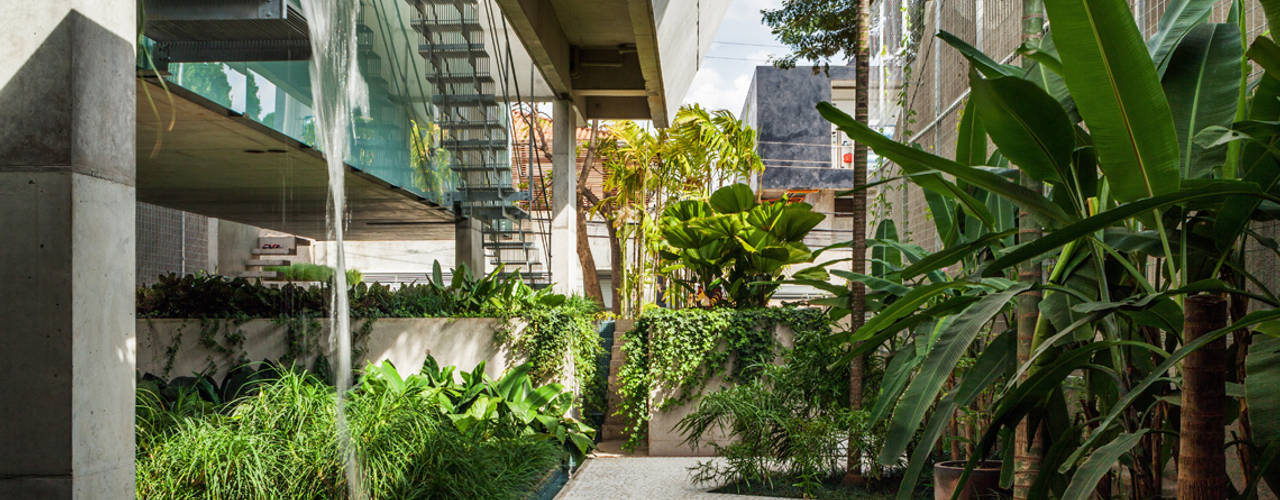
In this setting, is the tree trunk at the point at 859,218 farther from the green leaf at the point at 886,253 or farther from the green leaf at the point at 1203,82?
the green leaf at the point at 1203,82

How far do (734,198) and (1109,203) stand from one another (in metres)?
5.34

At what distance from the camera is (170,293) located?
6699 millimetres

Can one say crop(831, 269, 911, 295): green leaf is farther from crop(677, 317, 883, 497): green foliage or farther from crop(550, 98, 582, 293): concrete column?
crop(550, 98, 582, 293): concrete column

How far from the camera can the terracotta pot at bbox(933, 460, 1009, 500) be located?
3.54 meters

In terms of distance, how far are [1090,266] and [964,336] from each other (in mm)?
581

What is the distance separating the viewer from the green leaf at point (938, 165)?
5.56 feet

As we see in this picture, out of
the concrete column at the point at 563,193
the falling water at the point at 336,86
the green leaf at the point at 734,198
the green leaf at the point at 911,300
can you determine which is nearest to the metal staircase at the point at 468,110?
the concrete column at the point at 563,193

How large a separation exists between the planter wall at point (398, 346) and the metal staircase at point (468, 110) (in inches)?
68.6

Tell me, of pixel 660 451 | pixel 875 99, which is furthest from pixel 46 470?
pixel 875 99

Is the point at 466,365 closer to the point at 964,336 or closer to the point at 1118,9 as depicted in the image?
the point at 964,336

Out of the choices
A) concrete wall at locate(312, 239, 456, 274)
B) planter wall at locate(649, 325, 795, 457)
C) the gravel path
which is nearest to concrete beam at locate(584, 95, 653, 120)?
planter wall at locate(649, 325, 795, 457)

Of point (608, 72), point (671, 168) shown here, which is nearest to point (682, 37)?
point (608, 72)

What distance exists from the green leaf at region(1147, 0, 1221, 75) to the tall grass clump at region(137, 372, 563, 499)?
3243mm

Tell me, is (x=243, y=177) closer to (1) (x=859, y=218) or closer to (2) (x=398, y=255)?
(1) (x=859, y=218)
